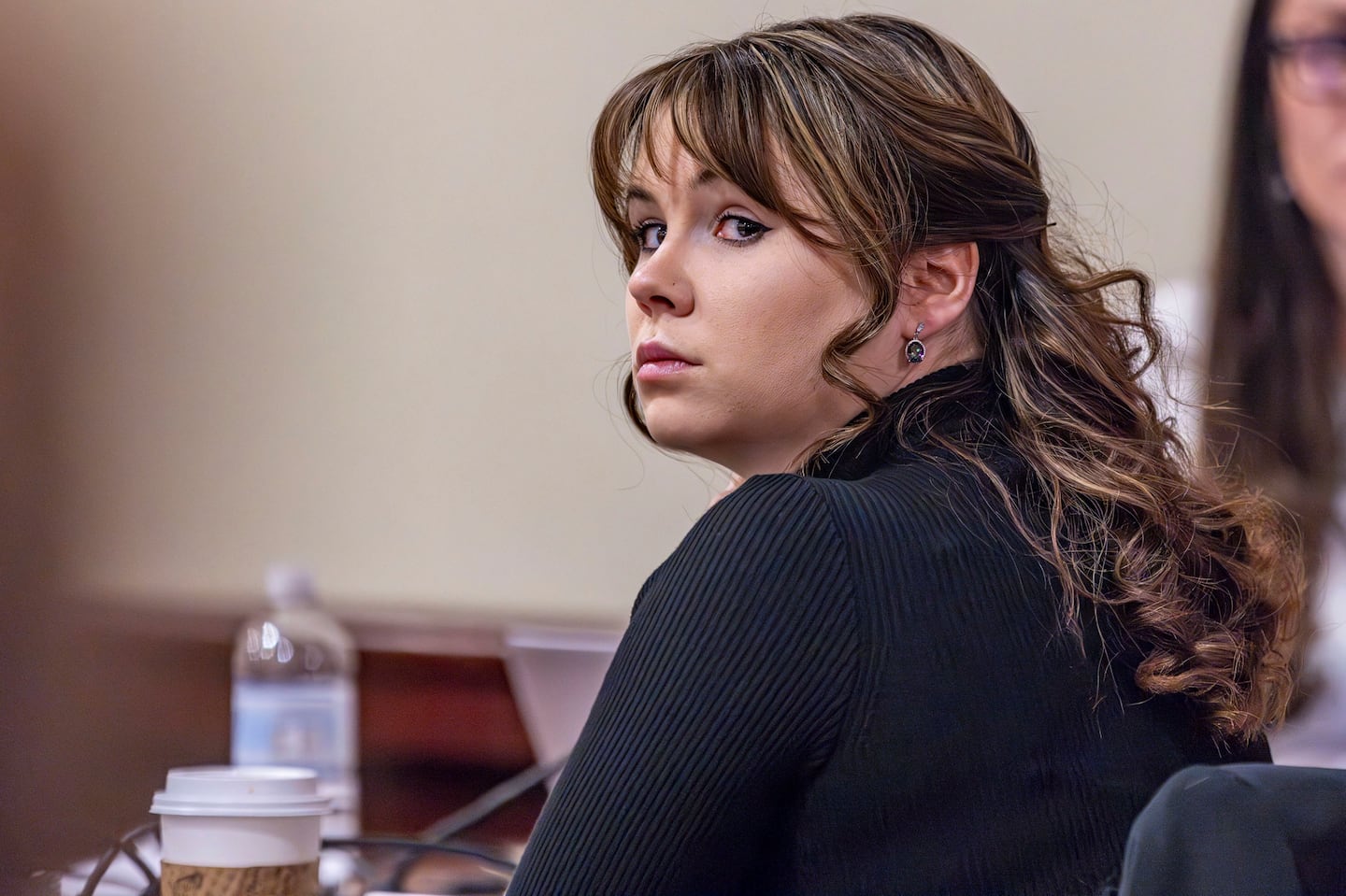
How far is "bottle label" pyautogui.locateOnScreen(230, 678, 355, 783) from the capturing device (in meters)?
1.63

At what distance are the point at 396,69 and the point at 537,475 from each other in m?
0.81

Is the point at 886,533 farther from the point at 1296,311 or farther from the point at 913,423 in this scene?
the point at 1296,311

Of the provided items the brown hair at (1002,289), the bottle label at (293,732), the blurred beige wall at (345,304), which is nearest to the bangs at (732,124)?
the brown hair at (1002,289)

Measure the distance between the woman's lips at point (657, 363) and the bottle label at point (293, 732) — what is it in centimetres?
93

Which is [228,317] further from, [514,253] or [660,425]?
[660,425]

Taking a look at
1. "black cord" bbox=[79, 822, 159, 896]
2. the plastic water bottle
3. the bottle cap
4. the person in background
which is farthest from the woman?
the bottle cap

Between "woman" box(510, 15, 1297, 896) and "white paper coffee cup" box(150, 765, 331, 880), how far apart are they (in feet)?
0.60

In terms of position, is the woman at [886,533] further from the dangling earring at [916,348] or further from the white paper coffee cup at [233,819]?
the white paper coffee cup at [233,819]

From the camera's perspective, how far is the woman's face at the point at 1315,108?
1770mm

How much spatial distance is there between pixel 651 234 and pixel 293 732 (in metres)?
0.98

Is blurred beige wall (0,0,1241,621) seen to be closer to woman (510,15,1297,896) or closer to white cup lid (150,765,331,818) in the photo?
woman (510,15,1297,896)

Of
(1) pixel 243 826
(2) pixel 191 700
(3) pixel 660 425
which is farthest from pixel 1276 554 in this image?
(2) pixel 191 700

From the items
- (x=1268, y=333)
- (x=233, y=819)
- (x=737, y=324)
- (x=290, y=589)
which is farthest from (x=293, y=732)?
(x=1268, y=333)

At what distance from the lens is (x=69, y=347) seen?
2496 millimetres
